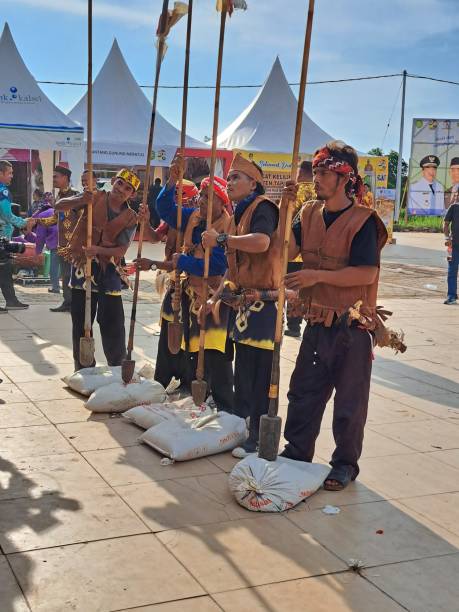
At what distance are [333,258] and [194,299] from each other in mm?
1903

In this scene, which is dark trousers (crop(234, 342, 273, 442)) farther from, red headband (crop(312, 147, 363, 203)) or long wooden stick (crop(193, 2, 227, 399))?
red headband (crop(312, 147, 363, 203))

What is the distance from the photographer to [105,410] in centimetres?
628

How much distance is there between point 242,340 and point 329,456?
0.96 m

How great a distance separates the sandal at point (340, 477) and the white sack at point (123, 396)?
6.10 ft

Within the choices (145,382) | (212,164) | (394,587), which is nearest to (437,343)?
(145,382)

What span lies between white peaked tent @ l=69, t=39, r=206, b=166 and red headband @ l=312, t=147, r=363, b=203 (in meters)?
16.0

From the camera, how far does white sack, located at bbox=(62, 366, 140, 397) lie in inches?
264

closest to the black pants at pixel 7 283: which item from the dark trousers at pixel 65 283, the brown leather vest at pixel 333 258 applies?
the dark trousers at pixel 65 283

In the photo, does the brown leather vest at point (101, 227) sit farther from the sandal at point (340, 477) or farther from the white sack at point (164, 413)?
the sandal at point (340, 477)

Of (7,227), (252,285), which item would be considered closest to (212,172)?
(252,285)

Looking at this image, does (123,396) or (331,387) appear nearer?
(331,387)

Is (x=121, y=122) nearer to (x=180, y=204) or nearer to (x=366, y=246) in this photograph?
(x=180, y=204)

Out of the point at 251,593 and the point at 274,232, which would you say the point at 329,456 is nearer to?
the point at 274,232

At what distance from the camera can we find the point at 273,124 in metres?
23.2
